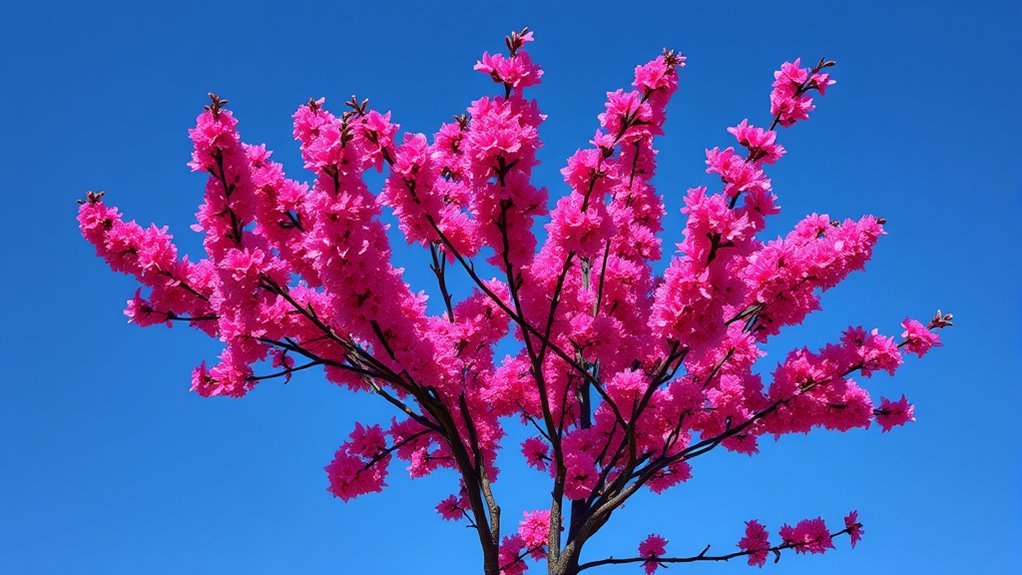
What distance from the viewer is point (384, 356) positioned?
575 cm

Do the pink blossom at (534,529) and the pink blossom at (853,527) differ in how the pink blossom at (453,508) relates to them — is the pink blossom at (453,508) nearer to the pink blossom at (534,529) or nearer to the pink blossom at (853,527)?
the pink blossom at (534,529)

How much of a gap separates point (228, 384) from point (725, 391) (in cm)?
386

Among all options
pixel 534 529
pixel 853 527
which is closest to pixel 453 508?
pixel 534 529

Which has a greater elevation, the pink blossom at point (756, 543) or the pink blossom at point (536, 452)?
the pink blossom at point (536, 452)

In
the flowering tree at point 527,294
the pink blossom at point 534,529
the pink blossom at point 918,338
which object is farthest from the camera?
the pink blossom at point 534,529

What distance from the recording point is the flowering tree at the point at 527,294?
4.98 metres

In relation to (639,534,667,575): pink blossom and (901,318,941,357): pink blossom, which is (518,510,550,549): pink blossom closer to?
(639,534,667,575): pink blossom

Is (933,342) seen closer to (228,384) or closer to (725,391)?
(725,391)

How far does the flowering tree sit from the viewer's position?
498 centimetres

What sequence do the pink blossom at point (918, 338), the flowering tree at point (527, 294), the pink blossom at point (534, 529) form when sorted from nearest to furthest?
the flowering tree at point (527, 294) → the pink blossom at point (918, 338) → the pink blossom at point (534, 529)

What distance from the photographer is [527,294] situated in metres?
6.58

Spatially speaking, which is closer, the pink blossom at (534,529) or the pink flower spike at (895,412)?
the pink flower spike at (895,412)

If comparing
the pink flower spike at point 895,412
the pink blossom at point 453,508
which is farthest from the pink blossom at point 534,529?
the pink flower spike at point 895,412

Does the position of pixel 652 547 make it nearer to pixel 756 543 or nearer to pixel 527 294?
pixel 756 543
